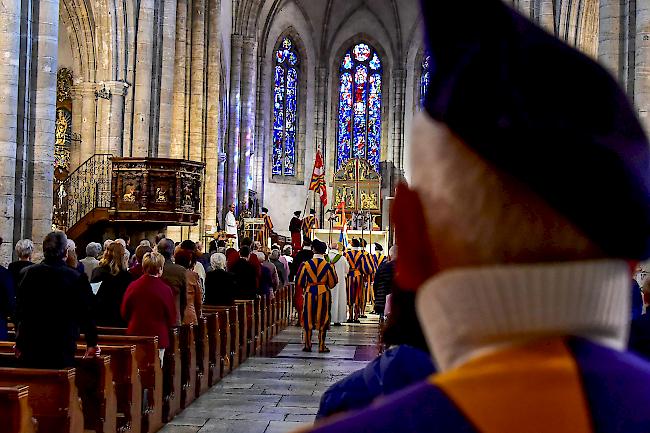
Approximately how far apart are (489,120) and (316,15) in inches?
1518

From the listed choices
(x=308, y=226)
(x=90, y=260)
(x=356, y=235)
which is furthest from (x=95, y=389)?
(x=308, y=226)

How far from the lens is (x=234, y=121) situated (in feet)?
101

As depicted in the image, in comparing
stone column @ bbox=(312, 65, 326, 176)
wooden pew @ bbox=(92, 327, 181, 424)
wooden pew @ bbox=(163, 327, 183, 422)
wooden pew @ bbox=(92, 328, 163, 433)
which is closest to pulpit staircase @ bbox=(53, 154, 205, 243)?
wooden pew @ bbox=(92, 327, 181, 424)

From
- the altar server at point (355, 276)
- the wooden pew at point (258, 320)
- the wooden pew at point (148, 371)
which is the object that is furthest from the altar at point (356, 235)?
the wooden pew at point (148, 371)

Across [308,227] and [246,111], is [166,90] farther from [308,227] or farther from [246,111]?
[246,111]

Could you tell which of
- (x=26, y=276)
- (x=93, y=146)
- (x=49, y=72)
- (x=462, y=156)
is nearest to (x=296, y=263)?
(x=93, y=146)

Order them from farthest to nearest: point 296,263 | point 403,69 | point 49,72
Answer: point 403,69, point 296,263, point 49,72

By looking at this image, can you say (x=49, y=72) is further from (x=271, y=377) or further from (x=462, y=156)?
(x=462, y=156)

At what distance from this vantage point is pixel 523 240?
36.2 inches

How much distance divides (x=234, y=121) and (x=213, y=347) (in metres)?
21.2

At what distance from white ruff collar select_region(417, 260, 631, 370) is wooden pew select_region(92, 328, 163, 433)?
657cm

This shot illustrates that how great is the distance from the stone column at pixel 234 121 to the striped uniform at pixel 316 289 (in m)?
17.3

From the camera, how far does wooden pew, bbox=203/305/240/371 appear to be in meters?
11.0

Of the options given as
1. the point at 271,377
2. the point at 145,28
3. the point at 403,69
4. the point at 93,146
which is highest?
the point at 403,69
